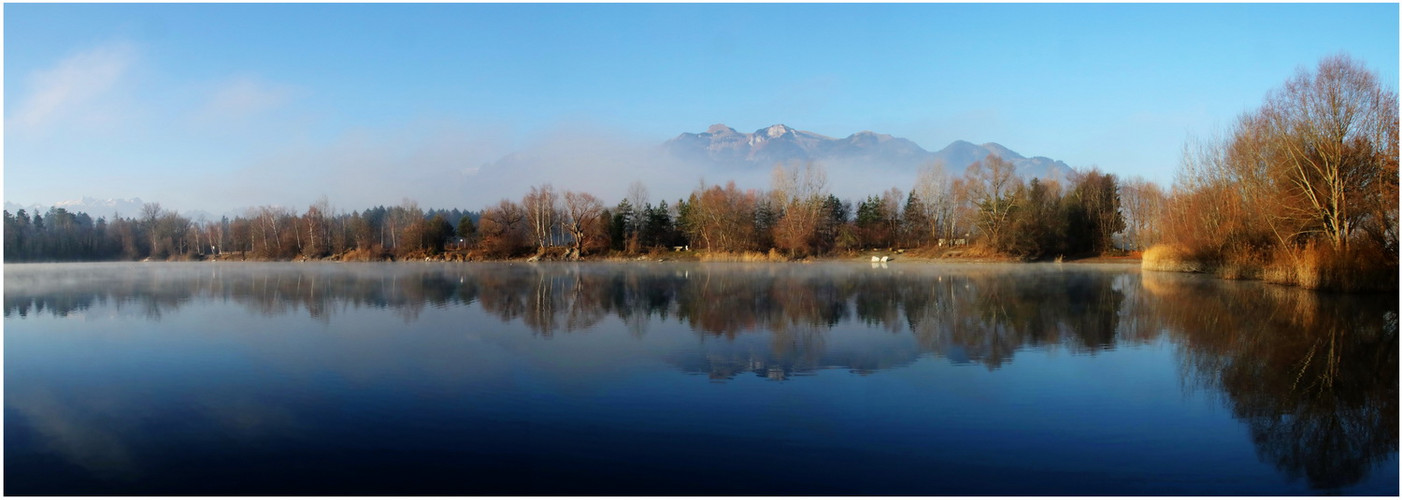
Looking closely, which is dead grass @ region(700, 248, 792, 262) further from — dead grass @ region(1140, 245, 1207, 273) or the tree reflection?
the tree reflection

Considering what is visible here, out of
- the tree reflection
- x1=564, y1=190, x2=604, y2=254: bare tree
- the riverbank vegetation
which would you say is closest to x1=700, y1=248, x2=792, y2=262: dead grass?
the riverbank vegetation

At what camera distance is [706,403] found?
6371mm

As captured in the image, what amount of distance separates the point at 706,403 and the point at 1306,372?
21.1 feet

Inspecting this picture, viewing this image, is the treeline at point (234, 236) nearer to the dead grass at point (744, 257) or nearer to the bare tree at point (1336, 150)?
the dead grass at point (744, 257)

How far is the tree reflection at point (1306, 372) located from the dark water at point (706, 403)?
46 millimetres

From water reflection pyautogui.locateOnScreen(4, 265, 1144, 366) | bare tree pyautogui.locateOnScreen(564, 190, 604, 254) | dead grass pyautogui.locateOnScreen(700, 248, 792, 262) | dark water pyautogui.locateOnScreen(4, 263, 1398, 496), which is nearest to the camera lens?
dark water pyautogui.locateOnScreen(4, 263, 1398, 496)

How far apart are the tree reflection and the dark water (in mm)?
46

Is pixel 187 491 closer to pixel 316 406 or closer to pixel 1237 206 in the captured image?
pixel 316 406

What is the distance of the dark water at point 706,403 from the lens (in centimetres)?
462

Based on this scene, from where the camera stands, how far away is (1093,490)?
4375mm

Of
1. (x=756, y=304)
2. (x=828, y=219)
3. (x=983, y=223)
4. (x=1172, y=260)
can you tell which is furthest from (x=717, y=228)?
(x=756, y=304)

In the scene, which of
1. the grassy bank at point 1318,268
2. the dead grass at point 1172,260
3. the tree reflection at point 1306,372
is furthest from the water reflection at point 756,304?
the dead grass at point 1172,260

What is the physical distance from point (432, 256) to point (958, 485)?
50.6m

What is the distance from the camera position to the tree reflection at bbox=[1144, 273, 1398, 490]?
16.9ft
